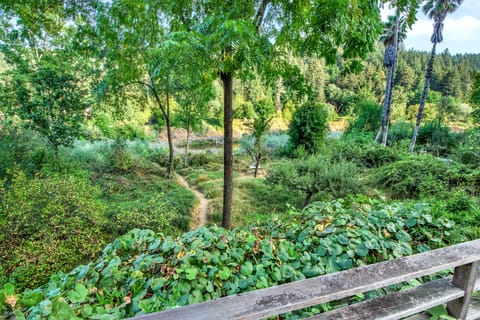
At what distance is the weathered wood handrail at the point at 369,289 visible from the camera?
73 centimetres

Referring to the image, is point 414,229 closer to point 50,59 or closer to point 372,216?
point 372,216

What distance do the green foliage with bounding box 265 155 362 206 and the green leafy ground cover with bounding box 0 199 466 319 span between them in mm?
3616

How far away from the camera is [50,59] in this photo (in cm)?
511

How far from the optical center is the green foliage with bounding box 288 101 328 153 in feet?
32.9

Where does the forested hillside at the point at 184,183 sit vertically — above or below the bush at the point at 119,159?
above

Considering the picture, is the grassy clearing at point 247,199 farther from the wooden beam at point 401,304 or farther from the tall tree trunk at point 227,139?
the wooden beam at point 401,304

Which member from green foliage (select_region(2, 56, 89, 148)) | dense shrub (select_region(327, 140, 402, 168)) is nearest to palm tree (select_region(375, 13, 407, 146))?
dense shrub (select_region(327, 140, 402, 168))

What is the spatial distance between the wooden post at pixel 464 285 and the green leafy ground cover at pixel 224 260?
378mm

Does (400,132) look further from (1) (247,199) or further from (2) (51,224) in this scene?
(2) (51,224)

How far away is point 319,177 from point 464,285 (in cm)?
484

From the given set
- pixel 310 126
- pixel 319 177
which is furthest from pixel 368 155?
pixel 319 177

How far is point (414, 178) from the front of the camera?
5258 mm

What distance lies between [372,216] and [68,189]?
4368 millimetres

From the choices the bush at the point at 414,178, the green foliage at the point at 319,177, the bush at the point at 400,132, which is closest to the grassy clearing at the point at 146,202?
the green foliage at the point at 319,177
